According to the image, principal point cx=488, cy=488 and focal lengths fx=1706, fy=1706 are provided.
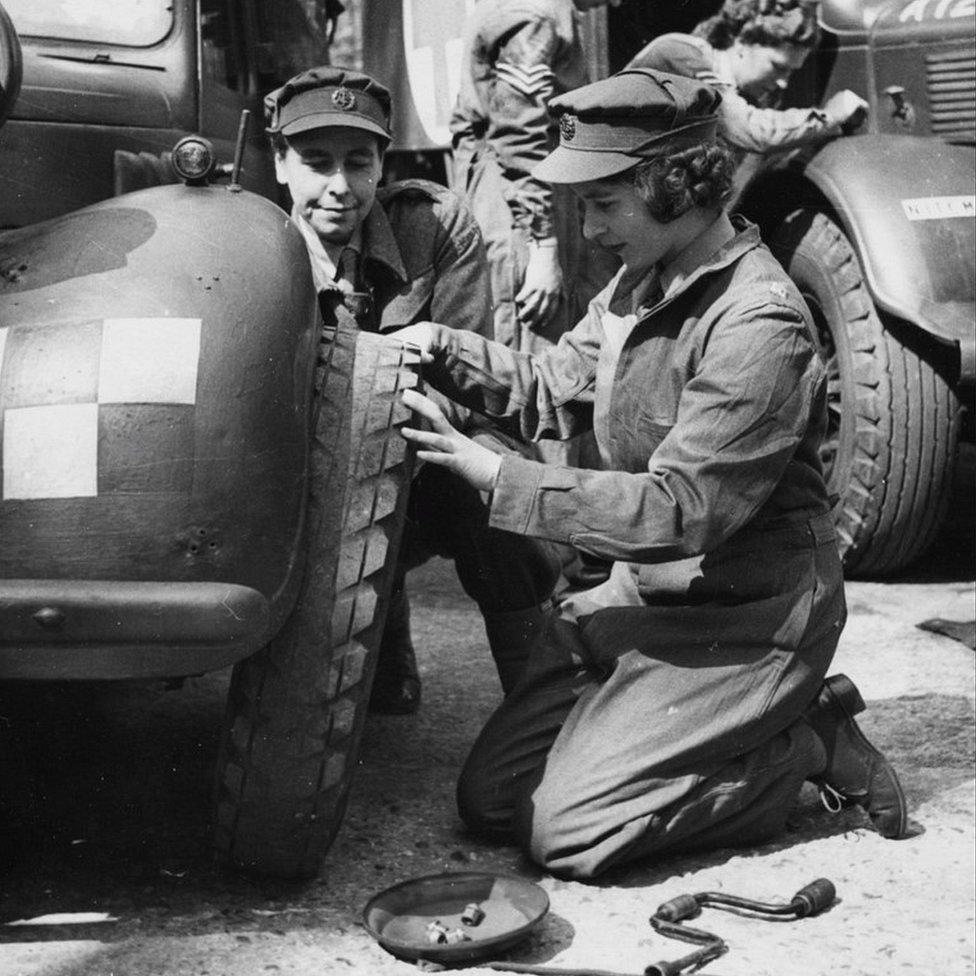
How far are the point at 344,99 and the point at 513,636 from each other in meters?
1.16

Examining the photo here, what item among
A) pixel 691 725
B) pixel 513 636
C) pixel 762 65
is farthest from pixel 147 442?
pixel 762 65

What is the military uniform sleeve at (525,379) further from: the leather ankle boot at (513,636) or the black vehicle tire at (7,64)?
the black vehicle tire at (7,64)

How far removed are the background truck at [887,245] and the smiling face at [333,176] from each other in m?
1.81

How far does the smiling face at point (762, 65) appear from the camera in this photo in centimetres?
563

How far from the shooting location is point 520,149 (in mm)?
5152

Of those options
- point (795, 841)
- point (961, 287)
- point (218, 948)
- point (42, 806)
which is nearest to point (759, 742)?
point (795, 841)

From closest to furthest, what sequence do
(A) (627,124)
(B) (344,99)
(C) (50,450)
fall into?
(C) (50,450)
(A) (627,124)
(B) (344,99)

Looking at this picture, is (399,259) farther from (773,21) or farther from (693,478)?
(773,21)

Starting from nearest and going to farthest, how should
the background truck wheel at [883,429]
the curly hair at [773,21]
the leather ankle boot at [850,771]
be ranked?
the leather ankle boot at [850,771]
the background truck wheel at [883,429]
the curly hair at [773,21]

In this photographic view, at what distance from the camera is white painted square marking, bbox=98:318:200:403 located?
240 centimetres

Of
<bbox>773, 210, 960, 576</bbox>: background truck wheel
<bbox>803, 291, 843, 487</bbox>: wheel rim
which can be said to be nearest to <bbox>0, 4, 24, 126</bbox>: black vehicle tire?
<bbox>773, 210, 960, 576</bbox>: background truck wheel

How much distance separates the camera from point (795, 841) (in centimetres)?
321

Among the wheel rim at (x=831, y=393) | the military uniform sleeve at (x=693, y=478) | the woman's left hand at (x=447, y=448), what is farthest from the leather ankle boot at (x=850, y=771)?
the wheel rim at (x=831, y=393)

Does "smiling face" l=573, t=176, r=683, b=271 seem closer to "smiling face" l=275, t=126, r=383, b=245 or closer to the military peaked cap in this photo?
the military peaked cap
